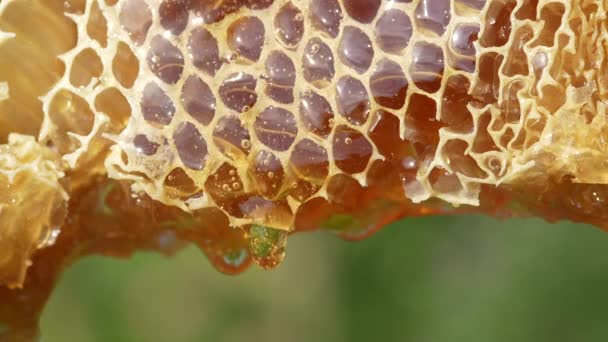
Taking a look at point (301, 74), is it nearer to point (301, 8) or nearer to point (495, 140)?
point (301, 8)

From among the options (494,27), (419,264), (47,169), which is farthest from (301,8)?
(419,264)

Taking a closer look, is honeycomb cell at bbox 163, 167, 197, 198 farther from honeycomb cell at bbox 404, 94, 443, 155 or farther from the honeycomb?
honeycomb cell at bbox 404, 94, 443, 155

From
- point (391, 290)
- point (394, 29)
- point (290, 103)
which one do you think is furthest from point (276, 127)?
point (391, 290)

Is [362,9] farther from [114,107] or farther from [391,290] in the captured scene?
[391,290]

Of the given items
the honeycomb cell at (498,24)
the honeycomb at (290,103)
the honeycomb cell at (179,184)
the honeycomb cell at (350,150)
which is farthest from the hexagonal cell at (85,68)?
the honeycomb cell at (498,24)

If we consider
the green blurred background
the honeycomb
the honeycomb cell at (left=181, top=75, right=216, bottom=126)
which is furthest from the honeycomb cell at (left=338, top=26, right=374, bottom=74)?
the green blurred background

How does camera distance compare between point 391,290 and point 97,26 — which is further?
point 391,290
